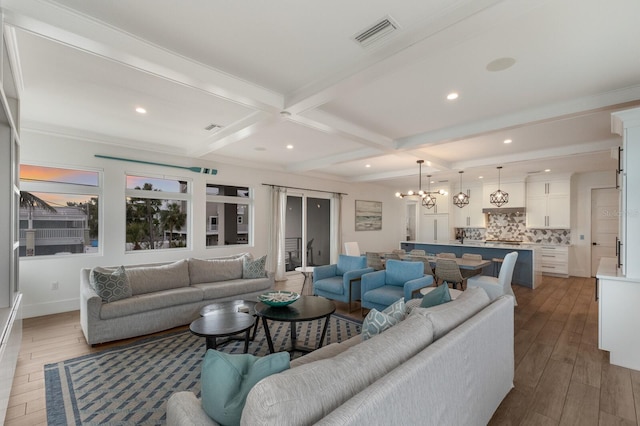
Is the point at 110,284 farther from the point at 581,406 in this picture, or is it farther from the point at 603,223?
the point at 603,223

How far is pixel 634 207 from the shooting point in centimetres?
284

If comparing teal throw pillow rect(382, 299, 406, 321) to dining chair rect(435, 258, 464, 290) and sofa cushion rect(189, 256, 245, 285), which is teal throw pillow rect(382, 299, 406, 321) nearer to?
dining chair rect(435, 258, 464, 290)

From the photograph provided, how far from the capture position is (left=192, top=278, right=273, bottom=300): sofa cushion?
4.18 m

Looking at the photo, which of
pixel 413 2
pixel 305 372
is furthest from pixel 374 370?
pixel 413 2

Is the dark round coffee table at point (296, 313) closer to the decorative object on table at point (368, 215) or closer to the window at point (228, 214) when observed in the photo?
the window at point (228, 214)

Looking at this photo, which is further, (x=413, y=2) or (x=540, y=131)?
(x=540, y=131)

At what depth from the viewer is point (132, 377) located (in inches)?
105

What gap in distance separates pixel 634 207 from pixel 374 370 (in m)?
3.26

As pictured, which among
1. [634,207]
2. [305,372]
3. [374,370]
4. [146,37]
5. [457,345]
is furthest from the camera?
[634,207]

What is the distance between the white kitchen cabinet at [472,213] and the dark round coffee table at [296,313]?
736 cm

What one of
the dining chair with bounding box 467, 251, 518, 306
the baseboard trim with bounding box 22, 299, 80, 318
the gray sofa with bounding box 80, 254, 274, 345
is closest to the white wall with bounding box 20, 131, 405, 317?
the baseboard trim with bounding box 22, 299, 80, 318

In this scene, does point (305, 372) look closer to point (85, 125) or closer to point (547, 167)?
point (85, 125)

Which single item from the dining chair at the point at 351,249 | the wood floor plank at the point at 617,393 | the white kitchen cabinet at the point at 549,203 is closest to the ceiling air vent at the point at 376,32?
the wood floor plank at the point at 617,393

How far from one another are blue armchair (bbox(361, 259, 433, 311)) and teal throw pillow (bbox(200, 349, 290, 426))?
2847 mm
